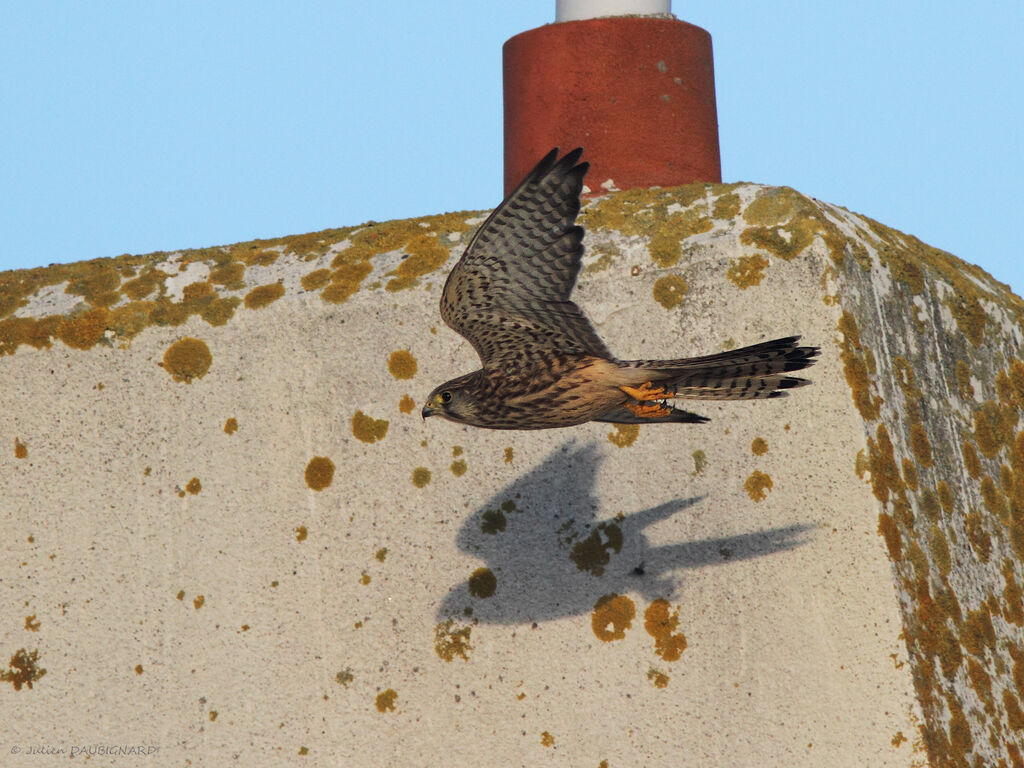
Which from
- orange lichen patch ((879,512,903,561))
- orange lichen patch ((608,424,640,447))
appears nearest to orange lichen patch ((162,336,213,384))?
orange lichen patch ((608,424,640,447))

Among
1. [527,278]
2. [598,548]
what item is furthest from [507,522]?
[527,278]

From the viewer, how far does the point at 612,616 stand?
5.01 meters

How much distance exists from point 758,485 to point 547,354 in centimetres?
94

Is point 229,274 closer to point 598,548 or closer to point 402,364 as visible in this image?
point 402,364

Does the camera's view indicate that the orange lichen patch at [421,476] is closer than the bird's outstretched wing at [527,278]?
No

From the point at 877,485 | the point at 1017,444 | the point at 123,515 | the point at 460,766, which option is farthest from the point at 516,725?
the point at 1017,444

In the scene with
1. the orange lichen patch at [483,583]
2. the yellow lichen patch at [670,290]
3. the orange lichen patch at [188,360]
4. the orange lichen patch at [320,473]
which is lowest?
the orange lichen patch at [483,583]

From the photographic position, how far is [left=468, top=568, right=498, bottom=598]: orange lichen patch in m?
5.19

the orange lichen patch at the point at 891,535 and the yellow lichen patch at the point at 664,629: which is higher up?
the orange lichen patch at the point at 891,535

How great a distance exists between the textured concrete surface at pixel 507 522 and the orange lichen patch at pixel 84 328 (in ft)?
0.05

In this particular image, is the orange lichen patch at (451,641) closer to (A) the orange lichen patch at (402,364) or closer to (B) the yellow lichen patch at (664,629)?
(B) the yellow lichen patch at (664,629)

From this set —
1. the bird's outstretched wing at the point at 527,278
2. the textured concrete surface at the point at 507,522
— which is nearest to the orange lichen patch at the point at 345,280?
the textured concrete surface at the point at 507,522

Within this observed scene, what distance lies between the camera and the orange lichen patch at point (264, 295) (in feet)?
19.0

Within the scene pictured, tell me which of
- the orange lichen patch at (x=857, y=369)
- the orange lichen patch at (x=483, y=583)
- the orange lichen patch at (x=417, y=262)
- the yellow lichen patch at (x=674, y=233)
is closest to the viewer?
the orange lichen patch at (x=857, y=369)
